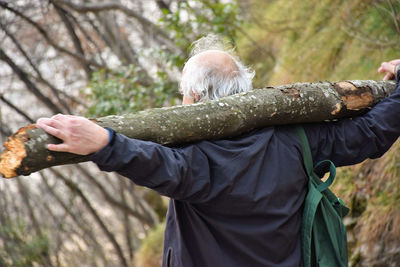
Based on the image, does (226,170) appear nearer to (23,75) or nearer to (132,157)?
(132,157)

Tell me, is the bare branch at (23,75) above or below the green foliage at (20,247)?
above

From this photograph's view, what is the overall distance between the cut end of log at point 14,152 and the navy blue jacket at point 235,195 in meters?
0.45

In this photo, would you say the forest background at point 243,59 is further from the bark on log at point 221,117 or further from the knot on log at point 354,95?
the bark on log at point 221,117

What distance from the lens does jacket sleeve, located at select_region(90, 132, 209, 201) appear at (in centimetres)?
180

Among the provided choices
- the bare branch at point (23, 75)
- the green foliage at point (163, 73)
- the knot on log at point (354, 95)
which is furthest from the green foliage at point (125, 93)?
the knot on log at point (354, 95)

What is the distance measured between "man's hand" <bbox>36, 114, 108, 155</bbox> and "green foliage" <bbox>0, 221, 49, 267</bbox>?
265 inches

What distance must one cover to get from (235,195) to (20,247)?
7.10m

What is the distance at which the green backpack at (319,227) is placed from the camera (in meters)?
2.31

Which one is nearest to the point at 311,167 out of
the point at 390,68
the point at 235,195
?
the point at 235,195

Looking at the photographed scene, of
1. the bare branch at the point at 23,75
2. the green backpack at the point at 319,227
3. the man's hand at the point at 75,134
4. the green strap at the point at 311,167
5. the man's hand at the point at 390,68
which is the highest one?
the bare branch at the point at 23,75

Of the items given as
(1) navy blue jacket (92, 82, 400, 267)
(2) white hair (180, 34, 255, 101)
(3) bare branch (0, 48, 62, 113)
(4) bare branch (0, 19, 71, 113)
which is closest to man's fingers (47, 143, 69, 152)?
(1) navy blue jacket (92, 82, 400, 267)

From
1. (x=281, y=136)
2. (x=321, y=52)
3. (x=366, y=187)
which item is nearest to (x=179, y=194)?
(x=281, y=136)

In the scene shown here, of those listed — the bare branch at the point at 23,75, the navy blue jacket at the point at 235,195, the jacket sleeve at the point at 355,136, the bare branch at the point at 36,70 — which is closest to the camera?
the navy blue jacket at the point at 235,195

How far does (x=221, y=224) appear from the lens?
7.13ft
